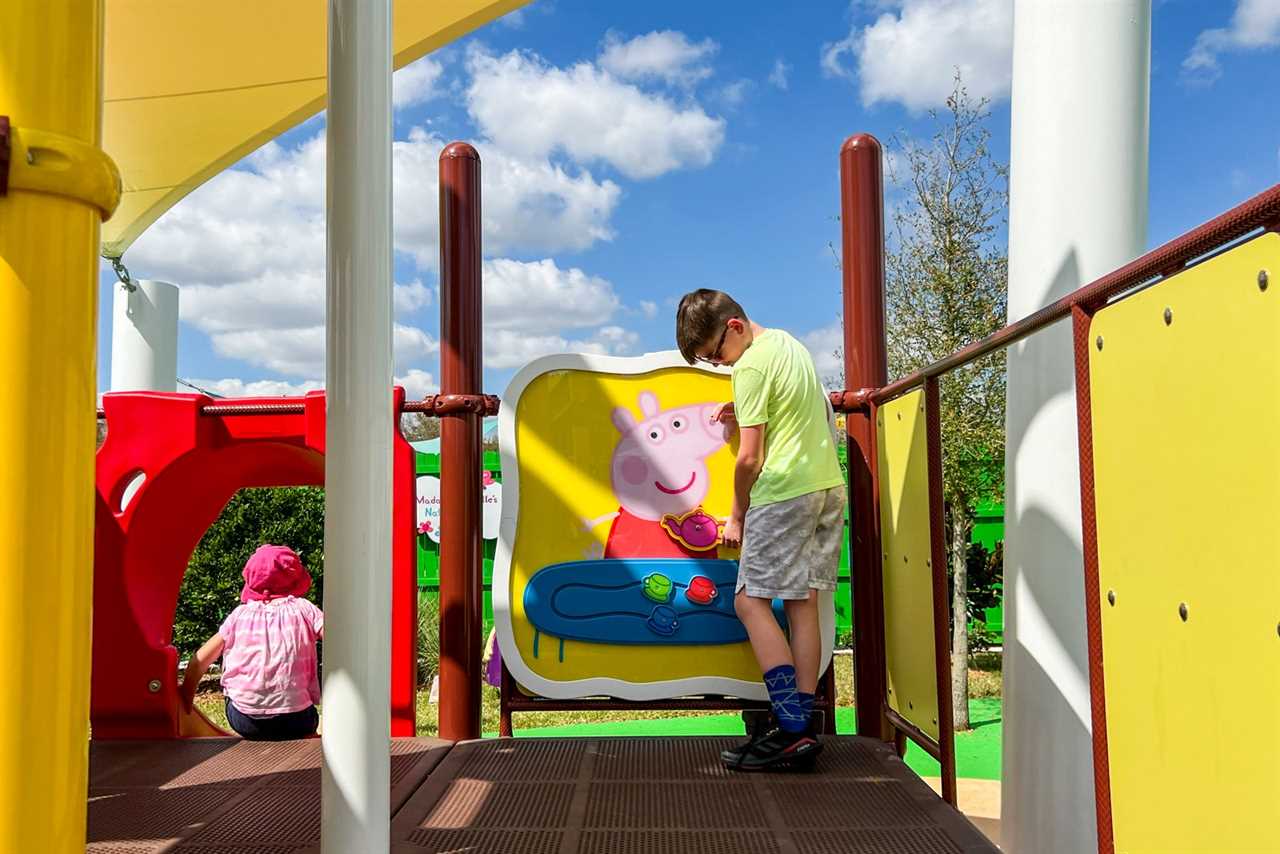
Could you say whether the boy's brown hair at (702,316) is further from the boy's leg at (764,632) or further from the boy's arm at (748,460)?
the boy's leg at (764,632)

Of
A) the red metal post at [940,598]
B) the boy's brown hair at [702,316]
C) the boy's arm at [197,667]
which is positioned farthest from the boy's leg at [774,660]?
the boy's arm at [197,667]

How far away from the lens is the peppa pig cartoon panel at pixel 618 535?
11.3ft

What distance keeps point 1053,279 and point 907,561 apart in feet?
3.26

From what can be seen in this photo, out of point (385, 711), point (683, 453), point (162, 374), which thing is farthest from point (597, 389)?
point (162, 374)

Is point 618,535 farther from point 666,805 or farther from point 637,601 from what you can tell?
point 666,805

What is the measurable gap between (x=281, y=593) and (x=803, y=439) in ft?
6.60

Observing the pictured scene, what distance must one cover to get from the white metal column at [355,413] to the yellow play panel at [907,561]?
5.11ft

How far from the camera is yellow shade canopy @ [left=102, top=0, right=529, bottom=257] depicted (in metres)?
4.83

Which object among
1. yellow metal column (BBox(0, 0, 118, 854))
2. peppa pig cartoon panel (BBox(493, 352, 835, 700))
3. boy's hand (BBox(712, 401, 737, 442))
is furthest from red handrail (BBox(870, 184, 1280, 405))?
peppa pig cartoon panel (BBox(493, 352, 835, 700))

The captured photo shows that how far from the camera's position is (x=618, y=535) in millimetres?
3537

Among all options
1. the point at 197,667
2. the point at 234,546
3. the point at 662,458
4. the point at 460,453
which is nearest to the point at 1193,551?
the point at 662,458

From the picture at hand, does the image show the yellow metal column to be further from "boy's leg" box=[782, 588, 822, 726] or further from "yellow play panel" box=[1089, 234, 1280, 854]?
"boy's leg" box=[782, 588, 822, 726]

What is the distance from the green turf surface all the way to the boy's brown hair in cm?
397

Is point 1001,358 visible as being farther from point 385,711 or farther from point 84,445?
point 84,445
